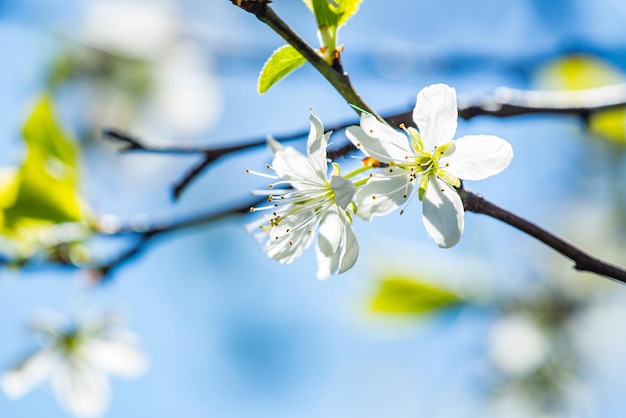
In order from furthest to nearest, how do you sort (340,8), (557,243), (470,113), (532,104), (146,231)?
(146,231), (532,104), (470,113), (340,8), (557,243)

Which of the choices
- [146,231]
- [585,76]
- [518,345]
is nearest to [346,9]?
[146,231]

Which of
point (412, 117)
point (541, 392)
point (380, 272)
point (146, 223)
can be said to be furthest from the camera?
point (541, 392)

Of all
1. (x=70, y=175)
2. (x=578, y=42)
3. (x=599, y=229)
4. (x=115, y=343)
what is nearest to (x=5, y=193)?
(x=70, y=175)

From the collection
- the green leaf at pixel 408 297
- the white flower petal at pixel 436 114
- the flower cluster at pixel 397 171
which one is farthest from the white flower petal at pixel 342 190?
the green leaf at pixel 408 297

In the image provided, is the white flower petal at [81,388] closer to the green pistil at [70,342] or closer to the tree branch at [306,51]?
the green pistil at [70,342]

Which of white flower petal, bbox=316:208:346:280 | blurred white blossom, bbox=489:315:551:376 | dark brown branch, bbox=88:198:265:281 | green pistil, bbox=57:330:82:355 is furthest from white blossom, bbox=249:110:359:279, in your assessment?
blurred white blossom, bbox=489:315:551:376

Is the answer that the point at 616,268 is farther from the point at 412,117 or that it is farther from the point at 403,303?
the point at 403,303

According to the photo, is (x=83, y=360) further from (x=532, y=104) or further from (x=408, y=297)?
(x=532, y=104)
